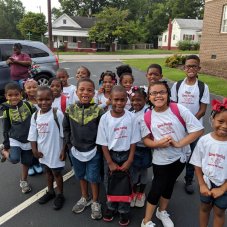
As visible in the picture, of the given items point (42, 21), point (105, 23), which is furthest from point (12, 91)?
point (42, 21)

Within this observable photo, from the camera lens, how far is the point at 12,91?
3.49 meters

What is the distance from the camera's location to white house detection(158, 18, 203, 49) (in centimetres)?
5297

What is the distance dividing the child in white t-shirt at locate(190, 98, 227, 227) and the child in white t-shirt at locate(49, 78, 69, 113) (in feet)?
6.87

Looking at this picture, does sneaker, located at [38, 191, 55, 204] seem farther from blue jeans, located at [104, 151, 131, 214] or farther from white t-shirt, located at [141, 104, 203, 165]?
white t-shirt, located at [141, 104, 203, 165]

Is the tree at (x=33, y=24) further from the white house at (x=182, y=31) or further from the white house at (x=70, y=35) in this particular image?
the white house at (x=182, y=31)

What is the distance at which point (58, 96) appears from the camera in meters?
3.97

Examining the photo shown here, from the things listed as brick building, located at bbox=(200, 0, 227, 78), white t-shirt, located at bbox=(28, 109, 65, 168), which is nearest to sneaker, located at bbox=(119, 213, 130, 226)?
white t-shirt, located at bbox=(28, 109, 65, 168)

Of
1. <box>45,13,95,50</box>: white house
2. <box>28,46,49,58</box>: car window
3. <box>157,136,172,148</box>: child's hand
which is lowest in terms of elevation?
<box>157,136,172,148</box>: child's hand

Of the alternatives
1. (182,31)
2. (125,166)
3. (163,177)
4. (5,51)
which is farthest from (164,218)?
(182,31)

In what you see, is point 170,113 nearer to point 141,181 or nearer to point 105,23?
point 141,181

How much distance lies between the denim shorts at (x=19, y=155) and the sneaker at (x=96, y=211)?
1.11m

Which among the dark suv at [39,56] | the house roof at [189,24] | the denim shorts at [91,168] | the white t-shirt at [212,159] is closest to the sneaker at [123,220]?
the denim shorts at [91,168]

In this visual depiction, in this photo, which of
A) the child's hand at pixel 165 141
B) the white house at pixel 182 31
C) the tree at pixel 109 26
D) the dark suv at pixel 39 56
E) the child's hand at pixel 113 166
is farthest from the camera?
the white house at pixel 182 31

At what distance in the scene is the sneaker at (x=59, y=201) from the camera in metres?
3.39
